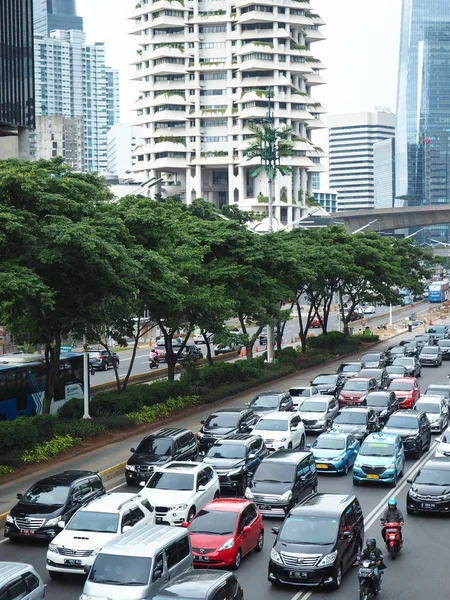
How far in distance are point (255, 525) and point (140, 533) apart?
12.7 ft

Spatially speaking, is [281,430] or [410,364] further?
[410,364]

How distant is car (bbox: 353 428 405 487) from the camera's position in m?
27.6

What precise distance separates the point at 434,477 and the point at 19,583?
41.3ft

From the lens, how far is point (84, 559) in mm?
19109

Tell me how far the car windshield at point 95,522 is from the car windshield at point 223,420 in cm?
1365

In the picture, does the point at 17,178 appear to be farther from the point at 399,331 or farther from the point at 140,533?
the point at 399,331

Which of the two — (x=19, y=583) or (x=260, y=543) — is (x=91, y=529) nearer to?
(x=260, y=543)

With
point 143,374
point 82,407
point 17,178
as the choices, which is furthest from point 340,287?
point 17,178

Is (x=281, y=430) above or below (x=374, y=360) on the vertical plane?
above

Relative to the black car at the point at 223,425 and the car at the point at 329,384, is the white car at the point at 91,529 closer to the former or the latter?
the black car at the point at 223,425

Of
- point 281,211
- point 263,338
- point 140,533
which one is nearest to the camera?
point 140,533

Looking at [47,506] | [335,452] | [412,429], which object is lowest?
[335,452]

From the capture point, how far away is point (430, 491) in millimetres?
24297

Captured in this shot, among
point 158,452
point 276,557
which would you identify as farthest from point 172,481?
point 276,557
